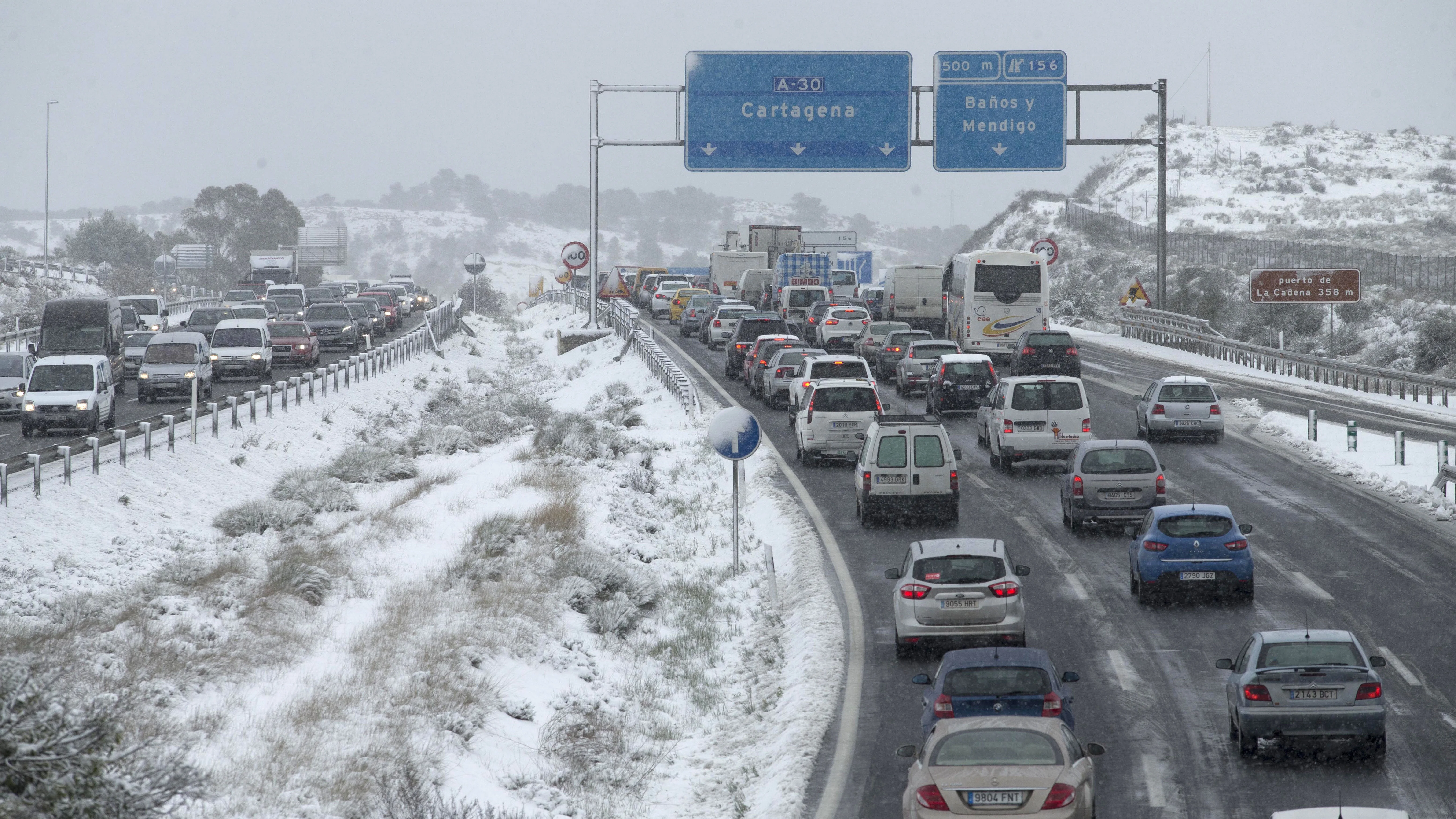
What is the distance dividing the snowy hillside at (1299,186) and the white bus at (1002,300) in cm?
5154

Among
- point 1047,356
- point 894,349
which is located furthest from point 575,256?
point 1047,356

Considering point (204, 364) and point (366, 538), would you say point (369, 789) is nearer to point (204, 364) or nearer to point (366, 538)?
point (366, 538)

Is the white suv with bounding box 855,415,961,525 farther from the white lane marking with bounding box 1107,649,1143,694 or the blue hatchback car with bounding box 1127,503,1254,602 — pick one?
the white lane marking with bounding box 1107,649,1143,694

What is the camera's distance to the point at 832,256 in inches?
4306

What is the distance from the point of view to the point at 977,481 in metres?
28.0

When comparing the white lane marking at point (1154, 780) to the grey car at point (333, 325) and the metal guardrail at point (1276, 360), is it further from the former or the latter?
the grey car at point (333, 325)

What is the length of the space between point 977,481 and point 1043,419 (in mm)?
1708

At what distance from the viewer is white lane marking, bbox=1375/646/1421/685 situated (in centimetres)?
1539

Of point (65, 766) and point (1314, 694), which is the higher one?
point (65, 766)

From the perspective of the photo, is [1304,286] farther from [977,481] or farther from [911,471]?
[911,471]

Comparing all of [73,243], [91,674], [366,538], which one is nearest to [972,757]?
[91,674]

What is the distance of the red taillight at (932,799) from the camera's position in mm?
10320

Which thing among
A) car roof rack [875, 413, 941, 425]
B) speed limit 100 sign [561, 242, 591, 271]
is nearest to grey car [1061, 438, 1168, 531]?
car roof rack [875, 413, 941, 425]

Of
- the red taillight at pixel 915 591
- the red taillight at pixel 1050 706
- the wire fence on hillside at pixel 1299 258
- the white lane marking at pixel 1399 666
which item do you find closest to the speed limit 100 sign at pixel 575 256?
the wire fence on hillside at pixel 1299 258
